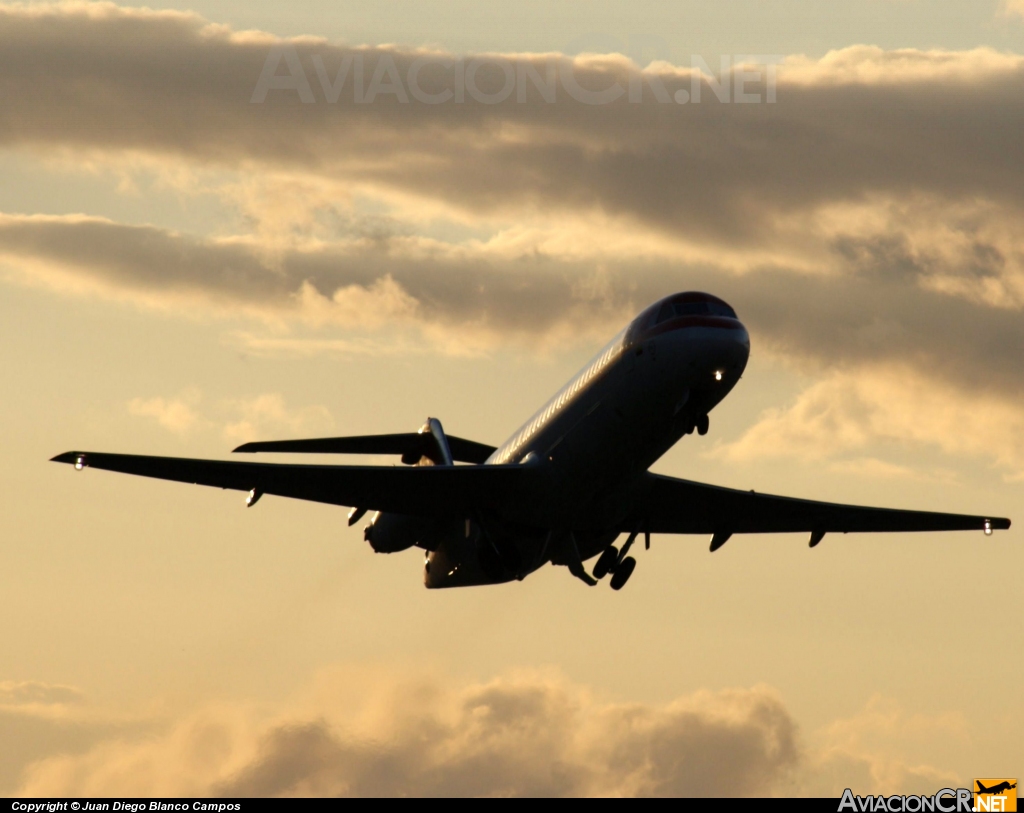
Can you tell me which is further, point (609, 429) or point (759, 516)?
point (759, 516)

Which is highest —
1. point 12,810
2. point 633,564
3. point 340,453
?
point 340,453

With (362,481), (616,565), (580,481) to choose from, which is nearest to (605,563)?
(616,565)

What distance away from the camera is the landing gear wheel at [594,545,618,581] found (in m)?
46.8

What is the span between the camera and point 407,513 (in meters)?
46.8

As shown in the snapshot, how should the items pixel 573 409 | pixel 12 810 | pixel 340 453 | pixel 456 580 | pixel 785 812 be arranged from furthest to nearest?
pixel 340 453, pixel 456 580, pixel 12 810, pixel 573 409, pixel 785 812

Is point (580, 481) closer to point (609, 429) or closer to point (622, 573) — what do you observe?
point (609, 429)

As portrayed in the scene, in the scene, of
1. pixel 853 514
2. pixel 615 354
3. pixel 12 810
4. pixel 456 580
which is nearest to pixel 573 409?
pixel 615 354

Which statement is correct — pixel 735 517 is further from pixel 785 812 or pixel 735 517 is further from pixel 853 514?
pixel 785 812

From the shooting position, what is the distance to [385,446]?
5484 cm

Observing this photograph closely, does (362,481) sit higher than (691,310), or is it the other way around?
(691,310)

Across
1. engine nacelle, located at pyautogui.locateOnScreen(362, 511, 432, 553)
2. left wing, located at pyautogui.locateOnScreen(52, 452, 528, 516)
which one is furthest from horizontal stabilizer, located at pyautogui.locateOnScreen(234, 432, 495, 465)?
left wing, located at pyautogui.locateOnScreen(52, 452, 528, 516)

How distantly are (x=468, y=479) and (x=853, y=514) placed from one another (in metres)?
14.4

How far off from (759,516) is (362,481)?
44.9ft

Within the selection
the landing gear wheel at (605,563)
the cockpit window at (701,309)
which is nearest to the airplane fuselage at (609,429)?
the cockpit window at (701,309)
